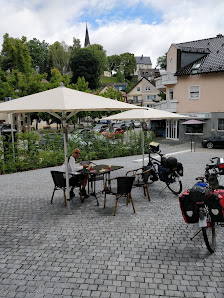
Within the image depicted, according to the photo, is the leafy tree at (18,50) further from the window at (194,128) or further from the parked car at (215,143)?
the parked car at (215,143)

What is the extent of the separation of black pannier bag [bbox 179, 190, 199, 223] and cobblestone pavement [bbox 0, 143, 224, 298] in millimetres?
572

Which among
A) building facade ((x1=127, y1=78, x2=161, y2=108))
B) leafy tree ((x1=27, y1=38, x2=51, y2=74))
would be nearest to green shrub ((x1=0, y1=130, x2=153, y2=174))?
building facade ((x1=127, y1=78, x2=161, y2=108))

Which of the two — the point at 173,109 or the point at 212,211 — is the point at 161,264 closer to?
the point at 212,211

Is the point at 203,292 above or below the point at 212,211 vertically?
below

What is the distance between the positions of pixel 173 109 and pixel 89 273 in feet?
92.8

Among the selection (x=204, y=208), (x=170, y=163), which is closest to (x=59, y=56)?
(x=170, y=163)

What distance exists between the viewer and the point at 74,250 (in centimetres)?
485

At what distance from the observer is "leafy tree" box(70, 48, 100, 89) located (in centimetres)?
6975

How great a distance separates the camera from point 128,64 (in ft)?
372

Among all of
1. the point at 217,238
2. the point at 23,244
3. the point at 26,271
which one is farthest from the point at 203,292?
the point at 23,244

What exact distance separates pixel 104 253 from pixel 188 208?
170 cm

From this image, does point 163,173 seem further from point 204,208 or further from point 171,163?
point 204,208

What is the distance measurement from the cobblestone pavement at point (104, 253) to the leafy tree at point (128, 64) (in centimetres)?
11110

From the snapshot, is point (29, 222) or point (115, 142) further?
point (115, 142)
